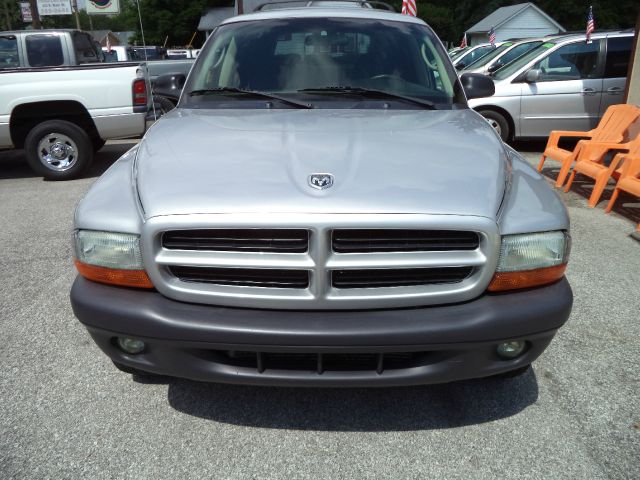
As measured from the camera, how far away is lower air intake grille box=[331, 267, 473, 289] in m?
2.15

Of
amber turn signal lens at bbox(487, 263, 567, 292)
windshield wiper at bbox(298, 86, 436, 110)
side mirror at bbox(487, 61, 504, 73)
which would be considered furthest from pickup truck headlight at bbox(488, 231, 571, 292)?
side mirror at bbox(487, 61, 504, 73)

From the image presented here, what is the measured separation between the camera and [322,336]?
204 cm

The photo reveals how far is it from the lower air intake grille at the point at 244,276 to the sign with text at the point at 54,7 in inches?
1116

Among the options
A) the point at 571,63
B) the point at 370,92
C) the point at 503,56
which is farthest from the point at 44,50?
the point at 503,56

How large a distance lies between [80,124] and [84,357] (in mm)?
5445

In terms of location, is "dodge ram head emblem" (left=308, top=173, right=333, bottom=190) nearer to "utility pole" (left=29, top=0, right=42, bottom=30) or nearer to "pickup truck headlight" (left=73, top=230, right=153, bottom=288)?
"pickup truck headlight" (left=73, top=230, right=153, bottom=288)

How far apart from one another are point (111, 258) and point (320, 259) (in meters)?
0.84

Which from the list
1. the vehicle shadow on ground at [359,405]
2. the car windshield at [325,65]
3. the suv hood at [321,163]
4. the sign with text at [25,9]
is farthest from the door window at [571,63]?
the sign with text at [25,9]

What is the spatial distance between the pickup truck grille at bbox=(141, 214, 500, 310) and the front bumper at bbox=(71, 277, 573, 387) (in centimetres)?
6

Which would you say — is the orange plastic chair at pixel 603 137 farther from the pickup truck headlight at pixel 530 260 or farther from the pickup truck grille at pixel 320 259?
the pickup truck grille at pixel 320 259

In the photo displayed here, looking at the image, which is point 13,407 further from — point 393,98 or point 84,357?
point 393,98

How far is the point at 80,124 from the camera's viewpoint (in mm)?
7641

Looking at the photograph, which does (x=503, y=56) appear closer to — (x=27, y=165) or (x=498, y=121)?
(x=498, y=121)

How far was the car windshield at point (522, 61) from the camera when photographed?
28.5 ft
